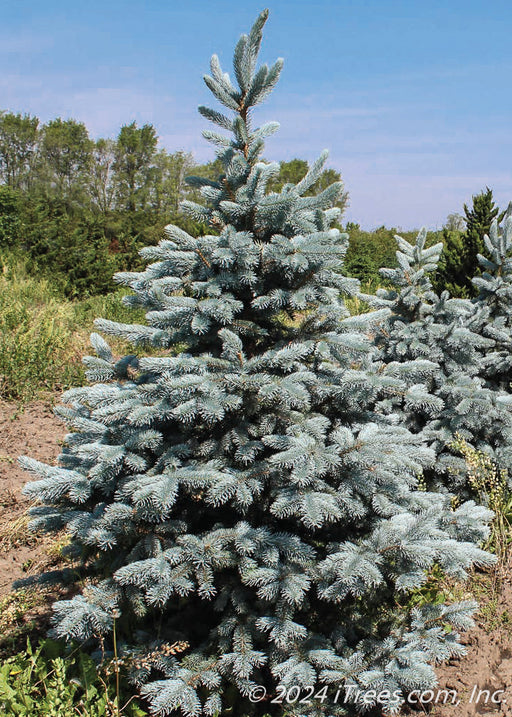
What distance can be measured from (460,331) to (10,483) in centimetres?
361

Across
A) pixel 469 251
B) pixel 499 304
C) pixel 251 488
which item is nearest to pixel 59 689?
pixel 251 488

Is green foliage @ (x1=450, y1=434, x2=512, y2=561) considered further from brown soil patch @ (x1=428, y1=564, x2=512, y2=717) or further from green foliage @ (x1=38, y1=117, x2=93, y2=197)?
green foliage @ (x1=38, y1=117, x2=93, y2=197)

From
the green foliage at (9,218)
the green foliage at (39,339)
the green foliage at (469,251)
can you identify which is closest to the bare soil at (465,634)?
the green foliage at (39,339)

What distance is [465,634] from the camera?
294 cm

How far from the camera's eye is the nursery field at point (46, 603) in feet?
7.86

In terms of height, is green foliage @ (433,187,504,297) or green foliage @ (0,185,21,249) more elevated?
green foliage @ (0,185,21,249)

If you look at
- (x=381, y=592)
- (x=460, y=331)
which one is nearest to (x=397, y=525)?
(x=381, y=592)

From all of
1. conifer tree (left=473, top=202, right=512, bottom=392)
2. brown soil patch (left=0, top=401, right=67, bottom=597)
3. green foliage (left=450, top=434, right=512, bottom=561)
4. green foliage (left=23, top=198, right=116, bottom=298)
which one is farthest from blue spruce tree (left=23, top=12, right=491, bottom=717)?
green foliage (left=23, top=198, right=116, bottom=298)

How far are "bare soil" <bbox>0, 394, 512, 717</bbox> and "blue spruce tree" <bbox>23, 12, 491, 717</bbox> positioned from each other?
1.01ft

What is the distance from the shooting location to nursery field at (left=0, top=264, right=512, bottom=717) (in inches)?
94.3

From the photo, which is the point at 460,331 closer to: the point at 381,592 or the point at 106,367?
the point at 381,592

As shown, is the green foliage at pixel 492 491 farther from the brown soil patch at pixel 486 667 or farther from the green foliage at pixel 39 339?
the green foliage at pixel 39 339

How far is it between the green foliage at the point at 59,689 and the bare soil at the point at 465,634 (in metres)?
0.79

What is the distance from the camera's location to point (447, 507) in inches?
132
